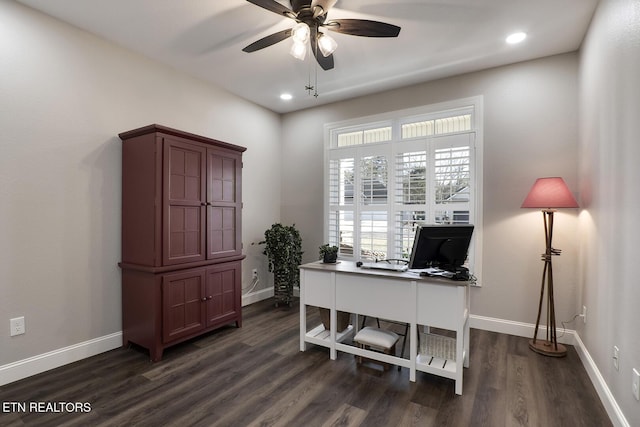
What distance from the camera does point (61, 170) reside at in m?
2.68

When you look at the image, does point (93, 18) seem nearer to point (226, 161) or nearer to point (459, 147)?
point (226, 161)

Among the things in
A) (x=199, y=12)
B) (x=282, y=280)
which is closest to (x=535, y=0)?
(x=199, y=12)

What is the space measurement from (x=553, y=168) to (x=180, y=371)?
4.03m

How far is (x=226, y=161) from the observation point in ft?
11.4

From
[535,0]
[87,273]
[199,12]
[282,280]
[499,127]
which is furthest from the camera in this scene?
[282,280]

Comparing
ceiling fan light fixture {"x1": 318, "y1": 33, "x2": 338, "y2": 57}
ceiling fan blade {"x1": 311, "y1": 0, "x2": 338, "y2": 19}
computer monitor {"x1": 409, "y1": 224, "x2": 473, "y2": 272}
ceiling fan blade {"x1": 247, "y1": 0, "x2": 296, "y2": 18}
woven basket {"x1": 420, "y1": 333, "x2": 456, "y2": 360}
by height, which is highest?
ceiling fan blade {"x1": 311, "y1": 0, "x2": 338, "y2": 19}

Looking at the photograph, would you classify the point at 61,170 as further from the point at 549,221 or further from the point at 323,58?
the point at 549,221

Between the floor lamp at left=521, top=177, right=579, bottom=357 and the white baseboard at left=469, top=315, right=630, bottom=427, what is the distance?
0.47ft

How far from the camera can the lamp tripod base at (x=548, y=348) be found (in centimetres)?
286

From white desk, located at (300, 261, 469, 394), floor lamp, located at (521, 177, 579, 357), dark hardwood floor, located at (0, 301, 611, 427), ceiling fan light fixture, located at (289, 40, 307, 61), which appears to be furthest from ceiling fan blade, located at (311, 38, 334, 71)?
dark hardwood floor, located at (0, 301, 611, 427)

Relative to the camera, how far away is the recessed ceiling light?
2869 millimetres

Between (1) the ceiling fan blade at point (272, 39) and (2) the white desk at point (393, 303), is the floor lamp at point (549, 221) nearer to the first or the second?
(2) the white desk at point (393, 303)

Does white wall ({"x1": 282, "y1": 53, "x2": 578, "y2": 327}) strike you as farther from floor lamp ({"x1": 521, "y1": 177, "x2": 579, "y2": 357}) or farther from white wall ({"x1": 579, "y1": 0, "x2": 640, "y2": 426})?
white wall ({"x1": 579, "y1": 0, "x2": 640, "y2": 426})

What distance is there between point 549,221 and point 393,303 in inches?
68.7
